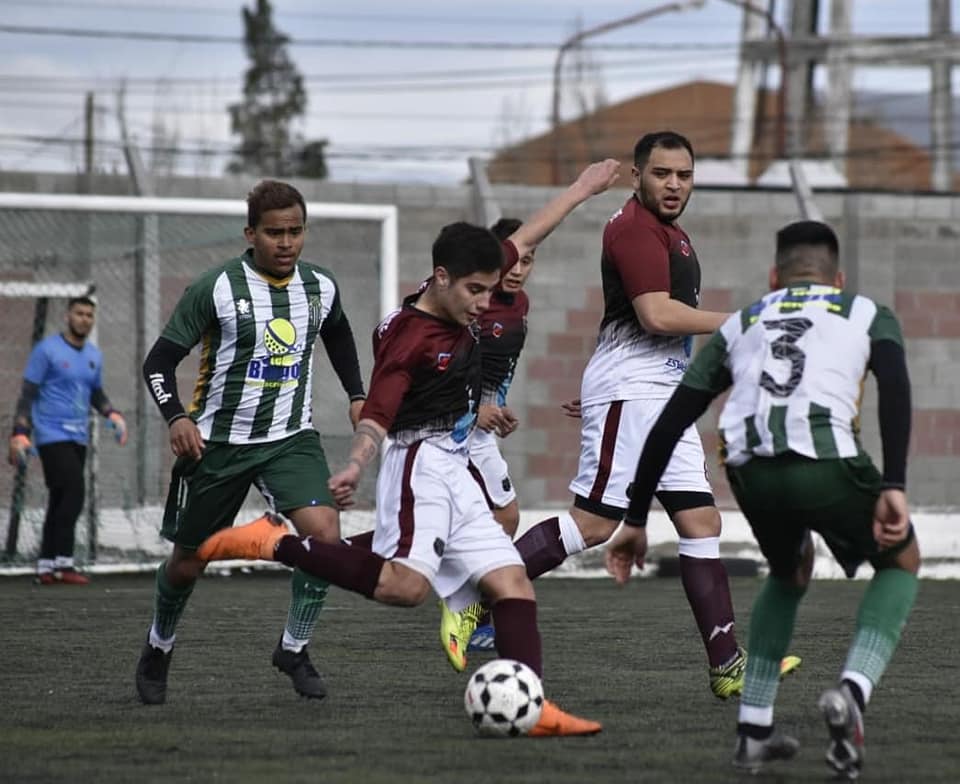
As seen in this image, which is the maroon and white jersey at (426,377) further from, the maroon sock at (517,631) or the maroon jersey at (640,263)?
the maroon jersey at (640,263)

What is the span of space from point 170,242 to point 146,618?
447 cm

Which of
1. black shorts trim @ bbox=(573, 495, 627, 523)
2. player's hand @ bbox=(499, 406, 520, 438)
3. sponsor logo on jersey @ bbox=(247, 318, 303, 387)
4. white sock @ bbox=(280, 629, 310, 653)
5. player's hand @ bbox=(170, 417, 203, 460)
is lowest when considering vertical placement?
white sock @ bbox=(280, 629, 310, 653)

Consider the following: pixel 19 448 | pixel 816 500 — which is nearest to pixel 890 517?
pixel 816 500

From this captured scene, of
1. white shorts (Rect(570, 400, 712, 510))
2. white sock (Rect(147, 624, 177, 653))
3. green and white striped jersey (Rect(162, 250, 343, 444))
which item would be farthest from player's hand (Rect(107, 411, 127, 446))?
white shorts (Rect(570, 400, 712, 510))

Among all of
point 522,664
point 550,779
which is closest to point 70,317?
point 522,664

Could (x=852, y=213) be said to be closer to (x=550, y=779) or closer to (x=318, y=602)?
(x=318, y=602)

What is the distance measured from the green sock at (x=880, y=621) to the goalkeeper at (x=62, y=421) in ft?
27.2

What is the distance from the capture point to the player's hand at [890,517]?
4.59 metres

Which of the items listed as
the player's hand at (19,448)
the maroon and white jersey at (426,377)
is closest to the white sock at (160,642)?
the maroon and white jersey at (426,377)

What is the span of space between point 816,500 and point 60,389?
28.7 feet

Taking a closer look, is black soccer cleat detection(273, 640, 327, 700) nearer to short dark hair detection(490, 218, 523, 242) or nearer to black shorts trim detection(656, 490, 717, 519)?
black shorts trim detection(656, 490, 717, 519)

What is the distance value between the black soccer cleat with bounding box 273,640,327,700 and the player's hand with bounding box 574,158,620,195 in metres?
1.93

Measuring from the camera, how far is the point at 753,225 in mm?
14906

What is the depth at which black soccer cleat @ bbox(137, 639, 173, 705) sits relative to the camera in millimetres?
6316
